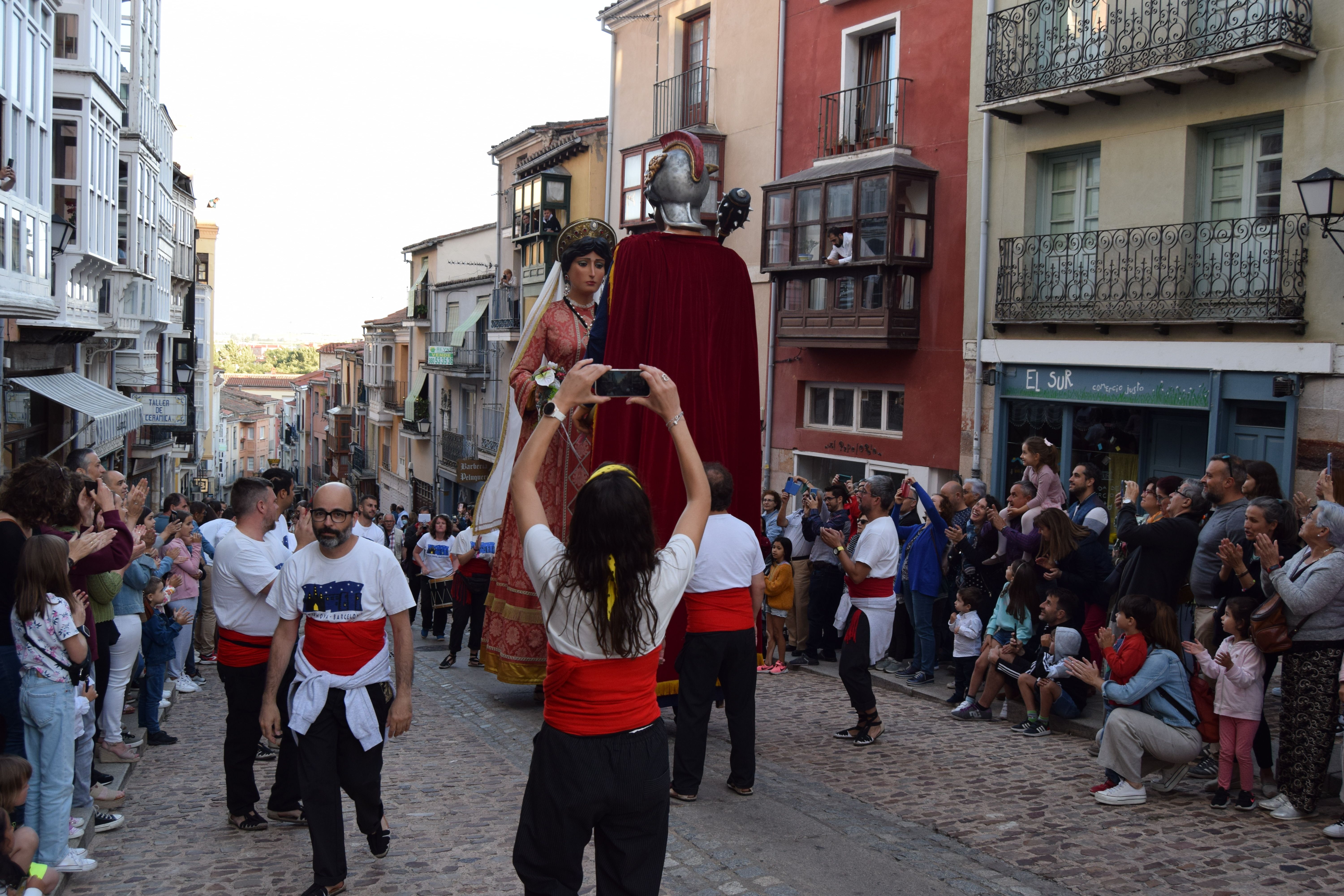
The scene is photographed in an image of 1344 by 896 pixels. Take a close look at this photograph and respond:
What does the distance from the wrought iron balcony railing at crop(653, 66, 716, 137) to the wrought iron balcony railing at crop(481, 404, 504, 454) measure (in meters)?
14.2

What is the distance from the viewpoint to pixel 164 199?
33.5 m

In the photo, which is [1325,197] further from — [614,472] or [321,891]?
[321,891]

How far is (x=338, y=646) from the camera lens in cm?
478

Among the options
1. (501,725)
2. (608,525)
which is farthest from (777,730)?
(608,525)

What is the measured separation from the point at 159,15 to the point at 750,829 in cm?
3103

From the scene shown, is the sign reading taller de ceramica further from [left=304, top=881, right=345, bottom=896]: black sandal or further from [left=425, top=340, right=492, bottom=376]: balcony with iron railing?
[left=304, top=881, right=345, bottom=896]: black sandal

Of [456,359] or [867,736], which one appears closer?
[867,736]

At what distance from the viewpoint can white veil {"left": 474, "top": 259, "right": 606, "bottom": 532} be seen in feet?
26.8

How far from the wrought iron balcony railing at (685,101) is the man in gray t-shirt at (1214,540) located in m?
15.9

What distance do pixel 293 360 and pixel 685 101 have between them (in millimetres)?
127339

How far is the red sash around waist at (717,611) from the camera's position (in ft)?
19.8

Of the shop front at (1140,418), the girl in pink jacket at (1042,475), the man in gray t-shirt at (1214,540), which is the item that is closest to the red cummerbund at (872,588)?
the man in gray t-shirt at (1214,540)

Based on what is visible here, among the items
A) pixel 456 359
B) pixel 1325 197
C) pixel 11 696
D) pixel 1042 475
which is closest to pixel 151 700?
pixel 11 696

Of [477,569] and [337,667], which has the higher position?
[337,667]
